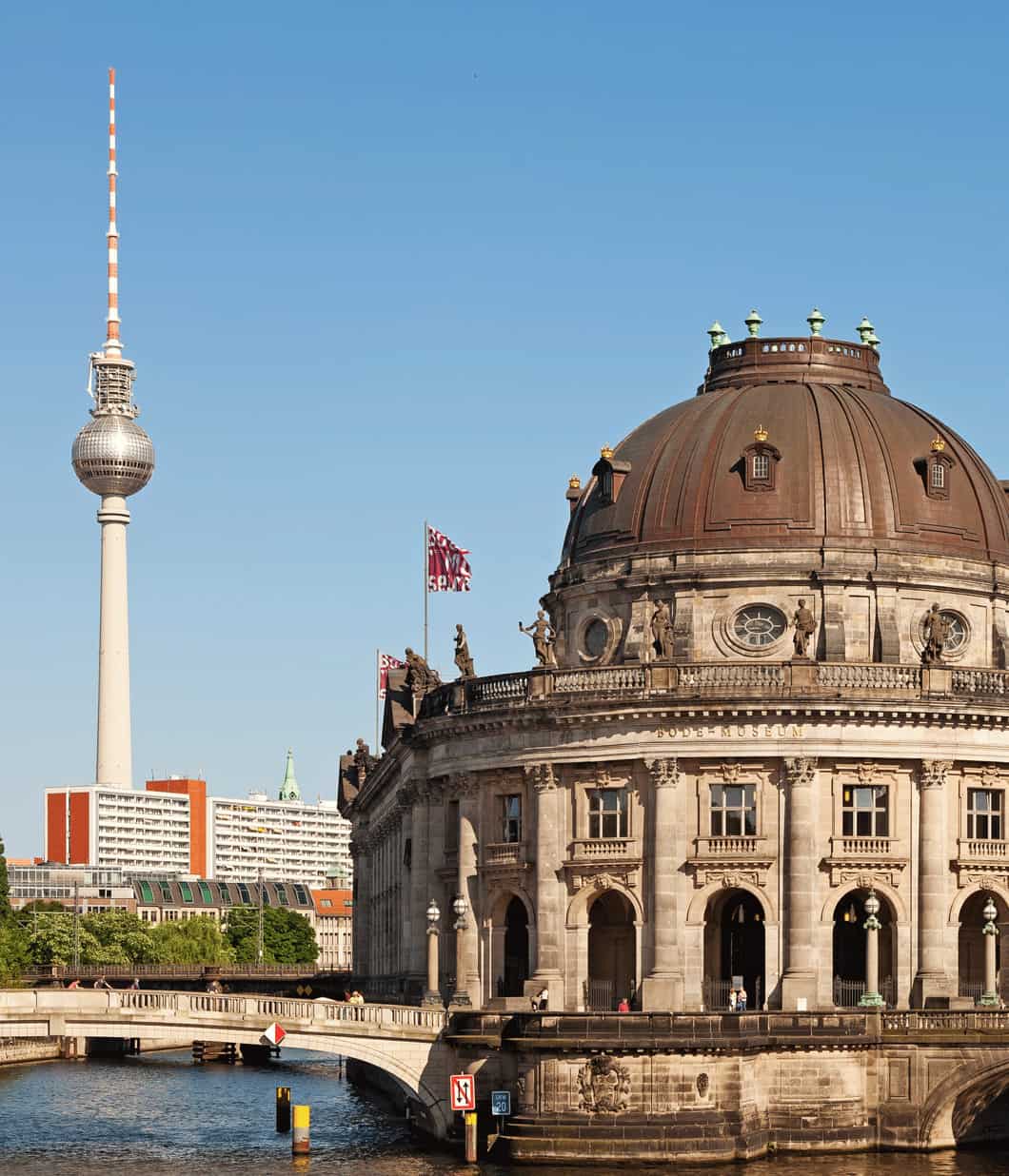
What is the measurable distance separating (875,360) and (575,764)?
27437mm

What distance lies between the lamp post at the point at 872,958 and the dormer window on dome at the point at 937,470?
1991 cm

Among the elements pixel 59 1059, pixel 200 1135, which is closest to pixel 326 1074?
pixel 59 1059

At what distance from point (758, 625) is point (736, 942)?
13120 mm

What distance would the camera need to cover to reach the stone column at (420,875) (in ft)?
A: 362

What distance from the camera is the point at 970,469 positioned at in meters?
111

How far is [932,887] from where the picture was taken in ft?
322

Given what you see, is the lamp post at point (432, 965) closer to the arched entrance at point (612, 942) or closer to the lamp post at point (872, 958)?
the arched entrance at point (612, 942)

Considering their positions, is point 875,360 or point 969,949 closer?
point 969,949

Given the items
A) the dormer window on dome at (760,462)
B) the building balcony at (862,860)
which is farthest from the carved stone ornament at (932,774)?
the dormer window on dome at (760,462)

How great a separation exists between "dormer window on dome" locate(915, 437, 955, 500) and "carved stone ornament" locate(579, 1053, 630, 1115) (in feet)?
108

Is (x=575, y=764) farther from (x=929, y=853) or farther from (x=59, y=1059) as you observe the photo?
(x=59, y=1059)

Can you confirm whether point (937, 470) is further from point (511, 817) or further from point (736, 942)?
point (511, 817)

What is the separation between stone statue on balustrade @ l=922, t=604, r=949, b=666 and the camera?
100000 millimetres

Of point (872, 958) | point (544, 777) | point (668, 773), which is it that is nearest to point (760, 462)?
point (668, 773)
